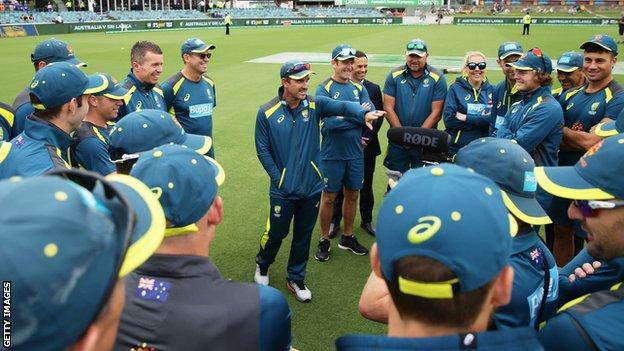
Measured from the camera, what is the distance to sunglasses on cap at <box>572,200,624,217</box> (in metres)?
2.13

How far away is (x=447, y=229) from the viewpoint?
57.1 inches

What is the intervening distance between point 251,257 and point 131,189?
440 centimetres

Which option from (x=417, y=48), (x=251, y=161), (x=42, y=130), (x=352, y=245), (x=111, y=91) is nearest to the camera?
(x=42, y=130)

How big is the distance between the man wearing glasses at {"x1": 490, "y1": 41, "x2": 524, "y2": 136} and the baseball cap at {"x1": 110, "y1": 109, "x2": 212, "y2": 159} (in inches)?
153

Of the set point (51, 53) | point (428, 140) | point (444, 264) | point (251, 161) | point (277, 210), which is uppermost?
point (51, 53)

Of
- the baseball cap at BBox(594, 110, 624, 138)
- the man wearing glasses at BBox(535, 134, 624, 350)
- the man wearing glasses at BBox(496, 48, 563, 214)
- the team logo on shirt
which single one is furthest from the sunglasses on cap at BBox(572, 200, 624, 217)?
the team logo on shirt

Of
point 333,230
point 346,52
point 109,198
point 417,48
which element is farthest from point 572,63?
point 109,198

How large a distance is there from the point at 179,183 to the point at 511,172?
170cm

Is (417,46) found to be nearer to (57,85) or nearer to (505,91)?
(505,91)

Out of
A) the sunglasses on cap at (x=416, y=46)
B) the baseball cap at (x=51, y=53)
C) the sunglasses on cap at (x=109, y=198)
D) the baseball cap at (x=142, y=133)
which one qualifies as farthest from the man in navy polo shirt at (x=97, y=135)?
the sunglasses on cap at (x=416, y=46)

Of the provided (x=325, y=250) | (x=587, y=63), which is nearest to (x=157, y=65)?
(x=325, y=250)

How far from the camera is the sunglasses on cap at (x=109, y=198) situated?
4.06 ft

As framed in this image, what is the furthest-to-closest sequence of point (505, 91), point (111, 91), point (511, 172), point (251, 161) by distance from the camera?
point (251, 161) < point (505, 91) < point (111, 91) < point (511, 172)

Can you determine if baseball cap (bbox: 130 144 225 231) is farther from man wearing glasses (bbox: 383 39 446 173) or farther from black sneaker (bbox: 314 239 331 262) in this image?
man wearing glasses (bbox: 383 39 446 173)
